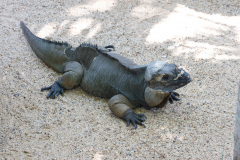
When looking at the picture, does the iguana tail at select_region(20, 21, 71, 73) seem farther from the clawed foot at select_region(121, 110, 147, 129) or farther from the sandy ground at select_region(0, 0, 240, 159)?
the clawed foot at select_region(121, 110, 147, 129)

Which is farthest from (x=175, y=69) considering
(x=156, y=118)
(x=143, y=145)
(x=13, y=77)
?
(x=13, y=77)

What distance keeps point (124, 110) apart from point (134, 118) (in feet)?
0.67

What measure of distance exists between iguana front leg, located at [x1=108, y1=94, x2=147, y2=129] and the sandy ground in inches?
4.6

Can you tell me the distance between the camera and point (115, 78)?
15.7 ft

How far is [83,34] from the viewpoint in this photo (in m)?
A: 6.80

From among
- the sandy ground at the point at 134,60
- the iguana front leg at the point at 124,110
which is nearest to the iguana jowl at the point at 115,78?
the iguana front leg at the point at 124,110

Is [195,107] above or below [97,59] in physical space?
below

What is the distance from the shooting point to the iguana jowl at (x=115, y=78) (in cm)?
426

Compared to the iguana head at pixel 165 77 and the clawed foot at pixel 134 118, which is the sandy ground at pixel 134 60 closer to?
the clawed foot at pixel 134 118

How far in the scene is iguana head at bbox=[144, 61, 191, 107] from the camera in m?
4.17

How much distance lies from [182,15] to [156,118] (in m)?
3.86

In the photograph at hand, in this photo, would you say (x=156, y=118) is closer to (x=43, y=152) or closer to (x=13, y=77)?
(x=43, y=152)

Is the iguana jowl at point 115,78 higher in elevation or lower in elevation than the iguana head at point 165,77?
lower

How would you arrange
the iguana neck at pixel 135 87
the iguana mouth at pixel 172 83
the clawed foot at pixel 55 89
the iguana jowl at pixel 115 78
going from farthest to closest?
the clawed foot at pixel 55 89
the iguana neck at pixel 135 87
the iguana jowl at pixel 115 78
the iguana mouth at pixel 172 83
